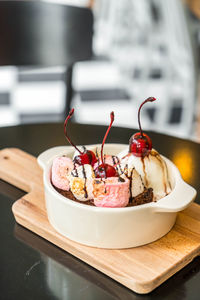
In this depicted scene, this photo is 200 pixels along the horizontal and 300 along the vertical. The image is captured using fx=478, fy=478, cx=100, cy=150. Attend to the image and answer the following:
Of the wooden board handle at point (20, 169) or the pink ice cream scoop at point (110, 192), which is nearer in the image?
the pink ice cream scoop at point (110, 192)

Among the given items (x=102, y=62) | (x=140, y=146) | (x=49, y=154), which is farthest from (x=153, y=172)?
(x=102, y=62)

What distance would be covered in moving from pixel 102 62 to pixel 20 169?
121 inches

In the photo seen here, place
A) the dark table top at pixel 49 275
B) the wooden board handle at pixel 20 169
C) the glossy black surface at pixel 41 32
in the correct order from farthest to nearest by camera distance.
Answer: the glossy black surface at pixel 41 32, the wooden board handle at pixel 20 169, the dark table top at pixel 49 275

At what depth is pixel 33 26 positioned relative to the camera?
130 cm

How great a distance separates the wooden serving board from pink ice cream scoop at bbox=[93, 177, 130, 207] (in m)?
0.07

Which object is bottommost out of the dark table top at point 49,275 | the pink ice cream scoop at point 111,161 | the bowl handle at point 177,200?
the dark table top at point 49,275

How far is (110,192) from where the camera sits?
0.62 metres

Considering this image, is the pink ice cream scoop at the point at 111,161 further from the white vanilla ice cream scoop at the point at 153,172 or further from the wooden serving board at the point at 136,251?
the wooden serving board at the point at 136,251

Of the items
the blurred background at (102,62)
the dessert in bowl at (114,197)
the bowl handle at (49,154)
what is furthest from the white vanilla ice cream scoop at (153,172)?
the blurred background at (102,62)

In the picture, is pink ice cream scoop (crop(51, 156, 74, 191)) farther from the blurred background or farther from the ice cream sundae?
the blurred background

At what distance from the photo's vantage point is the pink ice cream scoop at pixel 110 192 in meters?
0.62

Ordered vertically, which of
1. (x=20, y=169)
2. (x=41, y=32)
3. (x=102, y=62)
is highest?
(x=41, y=32)

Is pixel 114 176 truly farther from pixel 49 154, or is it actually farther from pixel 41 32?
pixel 41 32

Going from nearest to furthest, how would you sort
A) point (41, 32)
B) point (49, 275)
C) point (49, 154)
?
point (49, 275) → point (49, 154) → point (41, 32)
